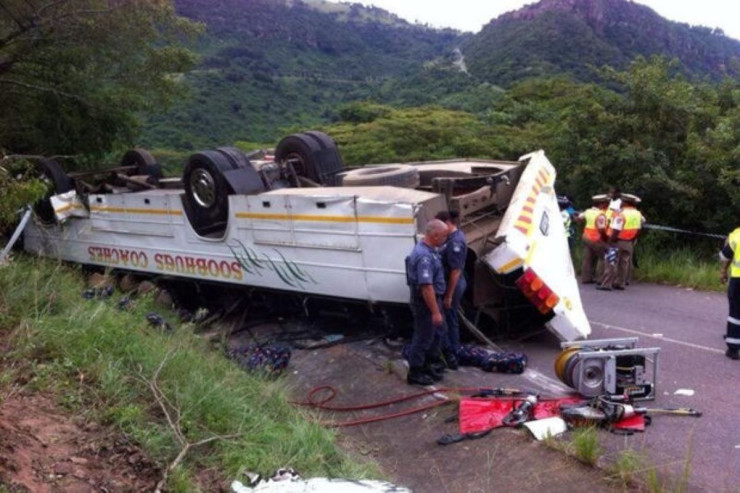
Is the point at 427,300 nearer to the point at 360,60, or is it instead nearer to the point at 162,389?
the point at 162,389

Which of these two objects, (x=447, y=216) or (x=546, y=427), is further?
(x=447, y=216)

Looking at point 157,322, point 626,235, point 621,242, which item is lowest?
point 157,322

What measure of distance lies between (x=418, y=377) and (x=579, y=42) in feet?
125

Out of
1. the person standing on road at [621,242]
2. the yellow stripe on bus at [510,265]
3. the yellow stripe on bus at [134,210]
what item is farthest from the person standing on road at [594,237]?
the yellow stripe on bus at [134,210]

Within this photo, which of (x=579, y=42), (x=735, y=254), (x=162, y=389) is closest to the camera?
(x=162, y=389)

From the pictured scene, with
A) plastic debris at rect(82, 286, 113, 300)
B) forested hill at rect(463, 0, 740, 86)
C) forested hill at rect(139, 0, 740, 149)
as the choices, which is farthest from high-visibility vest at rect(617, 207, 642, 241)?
forested hill at rect(463, 0, 740, 86)

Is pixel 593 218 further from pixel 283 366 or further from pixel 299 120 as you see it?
pixel 299 120

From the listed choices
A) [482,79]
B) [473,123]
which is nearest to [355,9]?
[482,79]

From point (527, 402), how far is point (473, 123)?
14.9 meters

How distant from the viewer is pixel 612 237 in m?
10.2

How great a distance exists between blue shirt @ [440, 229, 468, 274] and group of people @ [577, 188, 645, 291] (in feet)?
14.8

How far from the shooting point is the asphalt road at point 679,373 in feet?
14.2

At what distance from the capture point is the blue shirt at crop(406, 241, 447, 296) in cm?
588

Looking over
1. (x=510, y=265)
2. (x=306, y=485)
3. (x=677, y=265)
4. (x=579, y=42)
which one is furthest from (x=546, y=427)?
(x=579, y=42)
